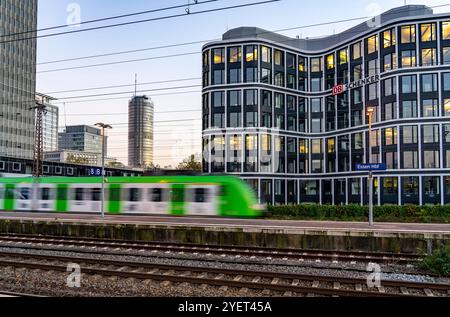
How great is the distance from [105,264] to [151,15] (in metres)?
10.3

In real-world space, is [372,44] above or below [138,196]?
above

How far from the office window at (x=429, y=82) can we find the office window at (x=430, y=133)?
4859 mm

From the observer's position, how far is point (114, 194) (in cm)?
2920

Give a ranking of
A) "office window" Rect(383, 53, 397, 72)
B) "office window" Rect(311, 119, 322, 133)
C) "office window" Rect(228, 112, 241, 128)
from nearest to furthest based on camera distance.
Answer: "office window" Rect(383, 53, 397, 72), "office window" Rect(228, 112, 241, 128), "office window" Rect(311, 119, 322, 133)

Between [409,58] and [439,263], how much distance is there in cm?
4507

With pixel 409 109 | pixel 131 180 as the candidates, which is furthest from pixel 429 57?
pixel 131 180

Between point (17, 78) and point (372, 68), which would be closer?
point (372, 68)

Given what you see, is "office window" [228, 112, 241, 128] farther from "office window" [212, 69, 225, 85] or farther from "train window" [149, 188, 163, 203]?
"train window" [149, 188, 163, 203]

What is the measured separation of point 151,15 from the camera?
655 inches

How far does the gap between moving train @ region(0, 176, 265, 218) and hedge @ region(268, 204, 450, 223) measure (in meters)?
5.38

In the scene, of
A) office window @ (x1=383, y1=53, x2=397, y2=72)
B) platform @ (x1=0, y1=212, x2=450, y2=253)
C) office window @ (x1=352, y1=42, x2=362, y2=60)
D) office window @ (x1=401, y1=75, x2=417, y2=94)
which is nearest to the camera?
platform @ (x1=0, y1=212, x2=450, y2=253)

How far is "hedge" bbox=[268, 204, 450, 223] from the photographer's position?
28.8 meters

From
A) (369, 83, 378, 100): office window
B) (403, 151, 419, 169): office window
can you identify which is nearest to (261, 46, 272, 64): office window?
(369, 83, 378, 100): office window

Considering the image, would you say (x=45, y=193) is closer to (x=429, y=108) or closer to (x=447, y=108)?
(x=429, y=108)
